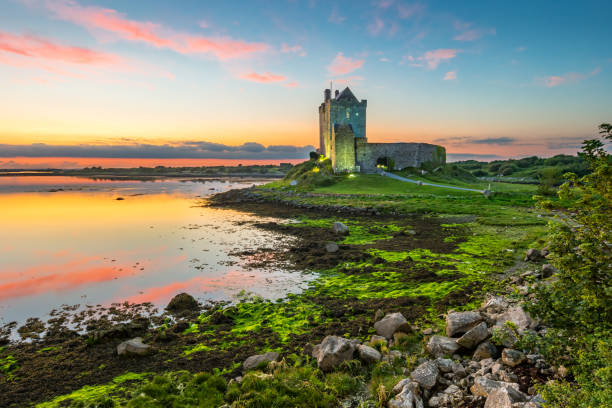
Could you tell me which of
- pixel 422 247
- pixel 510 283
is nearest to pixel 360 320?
pixel 510 283

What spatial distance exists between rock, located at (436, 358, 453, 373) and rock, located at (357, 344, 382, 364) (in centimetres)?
119

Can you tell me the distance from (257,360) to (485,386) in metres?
4.38

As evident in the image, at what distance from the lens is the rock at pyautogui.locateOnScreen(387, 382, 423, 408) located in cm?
456

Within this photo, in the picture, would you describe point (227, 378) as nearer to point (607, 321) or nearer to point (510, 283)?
point (607, 321)

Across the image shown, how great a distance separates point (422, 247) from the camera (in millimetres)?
16453

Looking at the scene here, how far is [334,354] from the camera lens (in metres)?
6.09

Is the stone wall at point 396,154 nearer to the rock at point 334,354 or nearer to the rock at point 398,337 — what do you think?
the rock at point 398,337

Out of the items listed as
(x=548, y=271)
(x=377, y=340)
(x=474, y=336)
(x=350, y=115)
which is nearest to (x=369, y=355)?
(x=377, y=340)

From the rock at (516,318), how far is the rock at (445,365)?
1.70 m

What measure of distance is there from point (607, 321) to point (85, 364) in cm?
1022

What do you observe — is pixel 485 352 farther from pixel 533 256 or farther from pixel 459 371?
pixel 533 256

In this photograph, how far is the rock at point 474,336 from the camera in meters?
5.85

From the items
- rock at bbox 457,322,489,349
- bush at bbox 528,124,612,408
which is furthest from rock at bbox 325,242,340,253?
bush at bbox 528,124,612,408

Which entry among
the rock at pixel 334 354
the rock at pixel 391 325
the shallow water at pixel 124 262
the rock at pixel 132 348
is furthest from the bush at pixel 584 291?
the shallow water at pixel 124 262
